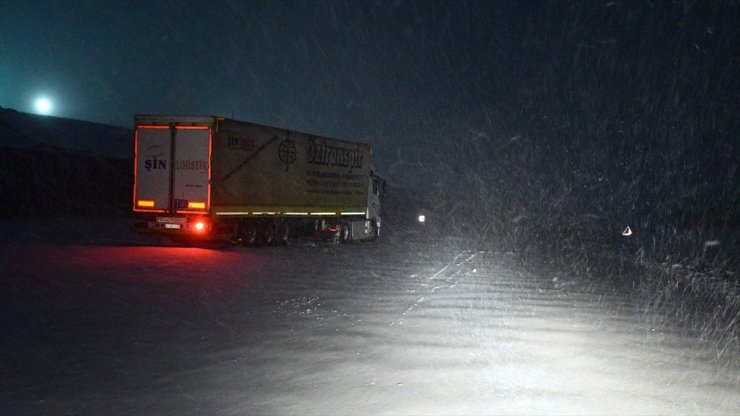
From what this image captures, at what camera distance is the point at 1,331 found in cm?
929

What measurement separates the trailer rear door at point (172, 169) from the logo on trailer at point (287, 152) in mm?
4334

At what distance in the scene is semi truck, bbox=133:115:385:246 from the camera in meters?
24.9

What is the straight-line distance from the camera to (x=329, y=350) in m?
8.55

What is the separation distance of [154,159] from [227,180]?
7.51 ft

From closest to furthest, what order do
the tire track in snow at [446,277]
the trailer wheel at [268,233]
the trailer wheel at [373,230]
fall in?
the tire track in snow at [446,277] < the trailer wheel at [268,233] < the trailer wheel at [373,230]

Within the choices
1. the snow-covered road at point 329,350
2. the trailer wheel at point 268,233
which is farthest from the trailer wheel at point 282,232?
the snow-covered road at point 329,350

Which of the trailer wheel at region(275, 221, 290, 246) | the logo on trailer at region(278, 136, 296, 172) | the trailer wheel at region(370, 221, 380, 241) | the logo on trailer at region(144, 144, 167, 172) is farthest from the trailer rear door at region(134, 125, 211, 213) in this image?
the trailer wheel at region(370, 221, 380, 241)

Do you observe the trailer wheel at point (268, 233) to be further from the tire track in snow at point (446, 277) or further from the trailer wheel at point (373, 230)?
the trailer wheel at point (373, 230)

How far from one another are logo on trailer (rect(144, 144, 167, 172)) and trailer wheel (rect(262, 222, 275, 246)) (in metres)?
4.73

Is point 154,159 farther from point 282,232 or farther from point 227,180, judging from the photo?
point 282,232

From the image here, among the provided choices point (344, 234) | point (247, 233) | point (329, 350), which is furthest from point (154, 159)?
point (329, 350)

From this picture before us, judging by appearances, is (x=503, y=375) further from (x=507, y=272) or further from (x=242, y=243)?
(x=242, y=243)

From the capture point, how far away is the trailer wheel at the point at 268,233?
94.1ft

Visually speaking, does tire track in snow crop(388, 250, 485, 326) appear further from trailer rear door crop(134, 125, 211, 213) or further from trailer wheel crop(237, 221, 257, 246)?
trailer rear door crop(134, 125, 211, 213)
